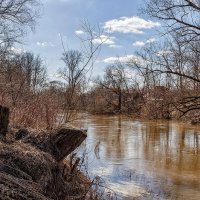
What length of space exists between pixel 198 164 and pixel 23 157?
10.2 meters

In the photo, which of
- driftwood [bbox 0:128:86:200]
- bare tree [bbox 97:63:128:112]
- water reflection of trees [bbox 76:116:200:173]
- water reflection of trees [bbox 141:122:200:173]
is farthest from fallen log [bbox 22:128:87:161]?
bare tree [bbox 97:63:128:112]

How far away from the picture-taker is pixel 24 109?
360 inches

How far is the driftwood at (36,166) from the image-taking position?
12.7 feet

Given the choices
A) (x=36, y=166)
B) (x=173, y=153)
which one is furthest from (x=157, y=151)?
(x=36, y=166)

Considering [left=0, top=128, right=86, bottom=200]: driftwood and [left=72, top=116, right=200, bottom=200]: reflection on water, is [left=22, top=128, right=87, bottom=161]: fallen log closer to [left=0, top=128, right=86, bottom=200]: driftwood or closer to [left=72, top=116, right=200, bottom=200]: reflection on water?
[left=0, top=128, right=86, bottom=200]: driftwood

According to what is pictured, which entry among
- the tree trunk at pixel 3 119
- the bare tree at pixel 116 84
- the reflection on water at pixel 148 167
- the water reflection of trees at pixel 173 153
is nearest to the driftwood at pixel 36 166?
the tree trunk at pixel 3 119

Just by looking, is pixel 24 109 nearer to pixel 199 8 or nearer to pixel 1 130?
pixel 1 130

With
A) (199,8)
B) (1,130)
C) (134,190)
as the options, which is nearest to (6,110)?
(1,130)

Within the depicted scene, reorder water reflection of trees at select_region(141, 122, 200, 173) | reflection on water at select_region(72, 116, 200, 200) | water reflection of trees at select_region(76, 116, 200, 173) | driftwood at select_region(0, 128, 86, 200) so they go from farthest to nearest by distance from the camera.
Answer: water reflection of trees at select_region(76, 116, 200, 173) → water reflection of trees at select_region(141, 122, 200, 173) → reflection on water at select_region(72, 116, 200, 200) → driftwood at select_region(0, 128, 86, 200)

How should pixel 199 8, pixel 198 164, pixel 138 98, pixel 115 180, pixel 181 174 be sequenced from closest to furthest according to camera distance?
1. pixel 115 180
2. pixel 181 174
3. pixel 198 164
4. pixel 199 8
5. pixel 138 98

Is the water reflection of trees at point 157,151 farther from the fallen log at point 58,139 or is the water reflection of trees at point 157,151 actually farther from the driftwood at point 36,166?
the driftwood at point 36,166

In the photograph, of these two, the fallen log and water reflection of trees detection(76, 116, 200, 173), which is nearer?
the fallen log

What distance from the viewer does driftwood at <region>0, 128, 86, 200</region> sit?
152 inches

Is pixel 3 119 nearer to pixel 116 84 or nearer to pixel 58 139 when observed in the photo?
pixel 58 139
